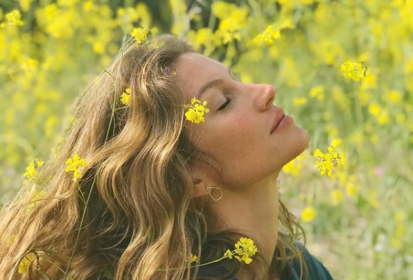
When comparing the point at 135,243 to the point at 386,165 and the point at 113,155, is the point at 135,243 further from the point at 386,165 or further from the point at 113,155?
the point at 386,165

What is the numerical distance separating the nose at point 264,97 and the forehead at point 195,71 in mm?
100

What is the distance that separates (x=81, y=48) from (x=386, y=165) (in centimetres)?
177

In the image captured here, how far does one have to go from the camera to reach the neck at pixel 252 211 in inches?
76.6

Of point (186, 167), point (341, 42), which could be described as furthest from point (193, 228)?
point (341, 42)

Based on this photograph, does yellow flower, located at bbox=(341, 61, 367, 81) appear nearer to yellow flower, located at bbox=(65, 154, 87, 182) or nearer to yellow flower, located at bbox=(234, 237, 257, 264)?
yellow flower, located at bbox=(234, 237, 257, 264)

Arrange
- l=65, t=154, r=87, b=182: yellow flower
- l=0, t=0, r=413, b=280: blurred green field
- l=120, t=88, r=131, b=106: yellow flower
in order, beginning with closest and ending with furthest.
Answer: l=65, t=154, r=87, b=182: yellow flower
l=120, t=88, r=131, b=106: yellow flower
l=0, t=0, r=413, b=280: blurred green field

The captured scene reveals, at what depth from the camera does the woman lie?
1878 millimetres

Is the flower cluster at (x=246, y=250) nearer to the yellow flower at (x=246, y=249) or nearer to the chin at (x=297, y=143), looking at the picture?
the yellow flower at (x=246, y=249)

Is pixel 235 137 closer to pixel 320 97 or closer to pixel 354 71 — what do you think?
pixel 354 71

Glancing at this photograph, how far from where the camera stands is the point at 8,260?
1.93 metres

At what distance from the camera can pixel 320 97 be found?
114 inches

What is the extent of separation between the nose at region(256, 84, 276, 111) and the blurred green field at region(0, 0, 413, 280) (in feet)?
2.10

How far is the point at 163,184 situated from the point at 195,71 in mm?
270

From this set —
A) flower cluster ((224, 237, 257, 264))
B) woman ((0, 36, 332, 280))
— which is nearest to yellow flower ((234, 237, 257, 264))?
flower cluster ((224, 237, 257, 264))
